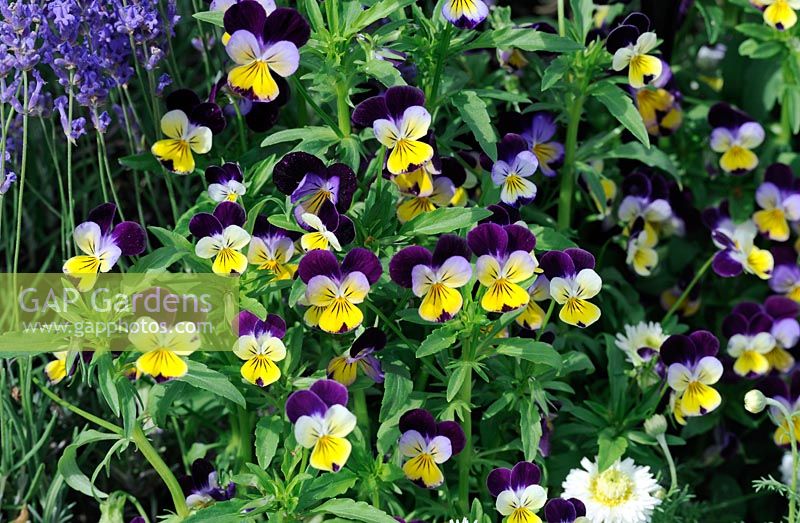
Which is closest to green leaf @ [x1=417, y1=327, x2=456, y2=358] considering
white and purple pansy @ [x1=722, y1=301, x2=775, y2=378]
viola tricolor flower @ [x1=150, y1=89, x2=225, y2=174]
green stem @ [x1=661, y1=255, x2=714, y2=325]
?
viola tricolor flower @ [x1=150, y1=89, x2=225, y2=174]

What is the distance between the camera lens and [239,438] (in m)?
2.44

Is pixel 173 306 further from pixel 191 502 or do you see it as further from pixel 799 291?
pixel 799 291

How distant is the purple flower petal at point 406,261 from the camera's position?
2020 mm

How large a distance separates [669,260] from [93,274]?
5.53 feet

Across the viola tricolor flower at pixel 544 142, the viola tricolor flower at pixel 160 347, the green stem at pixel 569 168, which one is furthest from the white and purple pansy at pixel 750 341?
the viola tricolor flower at pixel 160 347

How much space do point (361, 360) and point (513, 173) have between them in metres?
0.50

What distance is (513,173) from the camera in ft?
7.53

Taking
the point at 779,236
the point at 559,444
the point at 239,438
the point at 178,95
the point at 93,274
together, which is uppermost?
the point at 178,95

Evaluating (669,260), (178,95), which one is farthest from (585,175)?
(178,95)

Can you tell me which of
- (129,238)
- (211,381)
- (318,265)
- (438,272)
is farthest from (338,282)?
(129,238)

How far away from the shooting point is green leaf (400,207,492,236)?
6.82 feet

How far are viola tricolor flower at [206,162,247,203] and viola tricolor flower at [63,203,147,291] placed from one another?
0.56 feet

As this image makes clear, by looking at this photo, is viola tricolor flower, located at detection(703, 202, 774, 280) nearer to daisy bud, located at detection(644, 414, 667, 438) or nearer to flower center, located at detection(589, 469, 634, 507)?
daisy bud, located at detection(644, 414, 667, 438)

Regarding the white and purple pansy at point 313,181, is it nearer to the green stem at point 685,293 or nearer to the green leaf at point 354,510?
the green leaf at point 354,510
